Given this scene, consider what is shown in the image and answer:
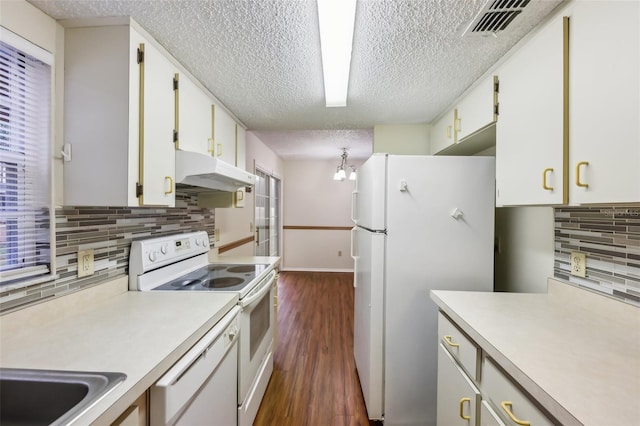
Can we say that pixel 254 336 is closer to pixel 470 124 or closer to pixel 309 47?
pixel 309 47

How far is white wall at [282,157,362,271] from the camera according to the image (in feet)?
17.4

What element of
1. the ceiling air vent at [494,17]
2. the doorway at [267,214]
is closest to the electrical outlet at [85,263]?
the ceiling air vent at [494,17]

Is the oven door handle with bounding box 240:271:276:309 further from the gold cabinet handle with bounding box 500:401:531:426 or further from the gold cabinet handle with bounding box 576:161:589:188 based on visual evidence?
the gold cabinet handle with bounding box 576:161:589:188

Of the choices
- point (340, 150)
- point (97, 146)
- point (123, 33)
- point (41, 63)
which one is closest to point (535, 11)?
point (123, 33)

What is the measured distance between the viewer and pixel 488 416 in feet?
2.80

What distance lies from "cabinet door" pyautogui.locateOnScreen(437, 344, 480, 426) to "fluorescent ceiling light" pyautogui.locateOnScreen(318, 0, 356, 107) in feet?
5.08

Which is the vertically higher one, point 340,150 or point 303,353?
point 340,150

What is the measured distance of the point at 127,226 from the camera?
4.67ft

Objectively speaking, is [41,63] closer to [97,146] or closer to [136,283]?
[97,146]

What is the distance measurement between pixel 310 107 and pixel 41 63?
1.51 m

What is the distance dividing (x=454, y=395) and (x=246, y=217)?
2.68m

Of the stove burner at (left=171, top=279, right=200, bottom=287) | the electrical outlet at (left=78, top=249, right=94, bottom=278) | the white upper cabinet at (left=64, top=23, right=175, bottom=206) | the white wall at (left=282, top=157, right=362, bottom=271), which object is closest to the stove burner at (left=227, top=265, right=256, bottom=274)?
the stove burner at (left=171, top=279, right=200, bottom=287)

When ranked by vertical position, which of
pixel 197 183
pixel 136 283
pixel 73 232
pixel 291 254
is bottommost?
pixel 291 254

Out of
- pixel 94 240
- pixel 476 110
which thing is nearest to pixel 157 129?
pixel 94 240
